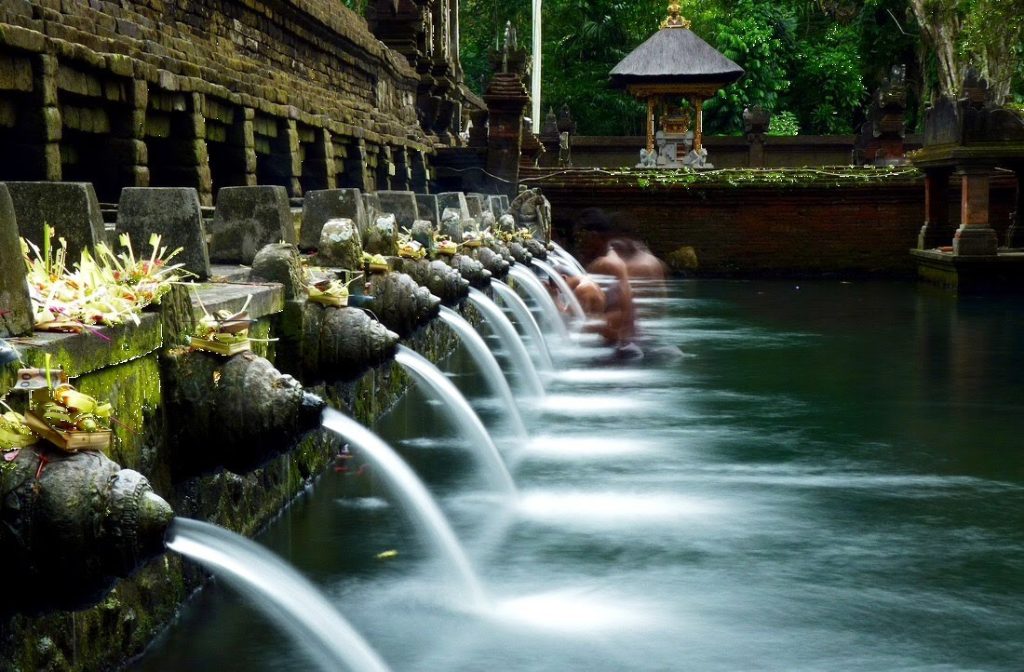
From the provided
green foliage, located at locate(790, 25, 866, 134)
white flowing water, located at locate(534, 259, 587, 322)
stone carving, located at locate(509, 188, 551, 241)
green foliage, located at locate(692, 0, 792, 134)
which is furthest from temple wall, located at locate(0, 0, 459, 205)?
green foliage, located at locate(790, 25, 866, 134)

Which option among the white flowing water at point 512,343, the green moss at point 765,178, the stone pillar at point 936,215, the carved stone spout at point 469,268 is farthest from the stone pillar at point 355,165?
the stone pillar at point 936,215

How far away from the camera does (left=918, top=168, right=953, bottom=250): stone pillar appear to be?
22047 mm

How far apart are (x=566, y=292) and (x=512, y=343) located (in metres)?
4.78

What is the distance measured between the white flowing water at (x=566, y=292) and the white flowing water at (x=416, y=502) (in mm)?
8997

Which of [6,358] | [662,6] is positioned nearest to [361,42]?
[6,358]

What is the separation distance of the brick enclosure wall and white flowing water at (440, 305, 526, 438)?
1369 centimetres

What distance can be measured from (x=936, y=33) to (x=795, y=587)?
109ft

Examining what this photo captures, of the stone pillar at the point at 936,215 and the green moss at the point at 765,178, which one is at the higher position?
the green moss at the point at 765,178

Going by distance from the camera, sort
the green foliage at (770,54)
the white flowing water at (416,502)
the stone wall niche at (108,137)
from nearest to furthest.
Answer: the white flowing water at (416,502)
the stone wall niche at (108,137)
the green foliage at (770,54)

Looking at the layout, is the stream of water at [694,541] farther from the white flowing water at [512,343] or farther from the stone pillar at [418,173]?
the stone pillar at [418,173]

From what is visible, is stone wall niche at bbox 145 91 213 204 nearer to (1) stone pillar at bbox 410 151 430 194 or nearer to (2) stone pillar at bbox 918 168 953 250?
(1) stone pillar at bbox 410 151 430 194

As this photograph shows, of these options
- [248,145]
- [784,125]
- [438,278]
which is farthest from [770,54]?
[438,278]

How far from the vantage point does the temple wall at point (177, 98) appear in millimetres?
7594

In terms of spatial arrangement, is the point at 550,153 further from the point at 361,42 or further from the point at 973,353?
the point at 973,353
